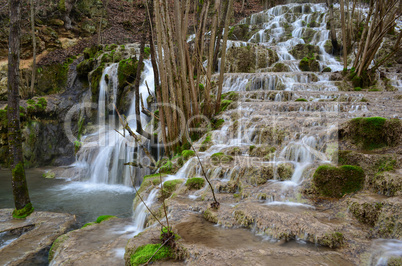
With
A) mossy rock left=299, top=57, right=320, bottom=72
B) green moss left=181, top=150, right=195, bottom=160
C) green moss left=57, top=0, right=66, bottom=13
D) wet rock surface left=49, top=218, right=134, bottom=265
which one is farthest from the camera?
green moss left=57, top=0, right=66, bottom=13

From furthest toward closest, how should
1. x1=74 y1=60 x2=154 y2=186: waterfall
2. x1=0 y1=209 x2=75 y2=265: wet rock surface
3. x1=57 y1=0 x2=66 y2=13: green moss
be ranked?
x1=57 y1=0 x2=66 y2=13: green moss, x1=74 y1=60 x2=154 y2=186: waterfall, x1=0 y1=209 x2=75 y2=265: wet rock surface

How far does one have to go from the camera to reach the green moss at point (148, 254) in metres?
3.03

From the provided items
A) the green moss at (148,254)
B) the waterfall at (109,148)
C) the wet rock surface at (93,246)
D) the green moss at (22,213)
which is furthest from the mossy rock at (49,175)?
the green moss at (148,254)

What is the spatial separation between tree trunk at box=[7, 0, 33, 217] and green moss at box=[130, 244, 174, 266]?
15.3ft

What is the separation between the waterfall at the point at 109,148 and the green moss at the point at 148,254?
256 inches

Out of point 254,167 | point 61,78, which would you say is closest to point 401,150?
point 254,167

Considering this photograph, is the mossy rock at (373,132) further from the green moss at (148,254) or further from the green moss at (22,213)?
the green moss at (22,213)

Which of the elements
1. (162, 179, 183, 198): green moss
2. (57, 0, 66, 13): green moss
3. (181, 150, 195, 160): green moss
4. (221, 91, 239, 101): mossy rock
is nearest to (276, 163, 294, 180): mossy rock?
(162, 179, 183, 198): green moss

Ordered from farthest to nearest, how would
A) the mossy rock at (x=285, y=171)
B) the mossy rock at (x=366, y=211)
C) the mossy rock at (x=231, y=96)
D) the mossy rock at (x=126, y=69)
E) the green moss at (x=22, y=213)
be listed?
1. the mossy rock at (x=126, y=69)
2. the mossy rock at (x=231, y=96)
3. the green moss at (x=22, y=213)
4. the mossy rock at (x=285, y=171)
5. the mossy rock at (x=366, y=211)

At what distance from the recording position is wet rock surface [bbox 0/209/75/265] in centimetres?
454

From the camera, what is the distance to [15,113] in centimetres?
595

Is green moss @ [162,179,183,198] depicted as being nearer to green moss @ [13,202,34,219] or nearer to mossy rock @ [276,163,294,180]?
mossy rock @ [276,163,294,180]

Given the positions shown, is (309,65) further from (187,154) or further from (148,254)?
(148,254)

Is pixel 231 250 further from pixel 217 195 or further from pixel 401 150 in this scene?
pixel 401 150
